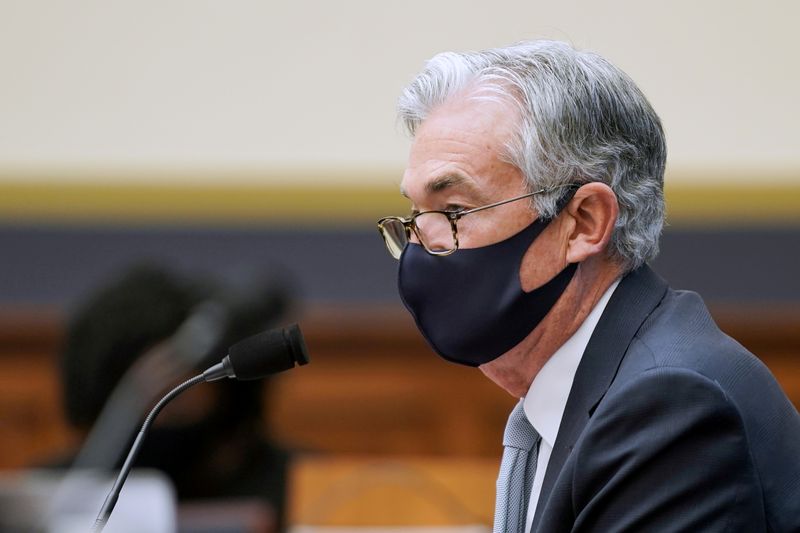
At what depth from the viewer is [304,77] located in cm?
288

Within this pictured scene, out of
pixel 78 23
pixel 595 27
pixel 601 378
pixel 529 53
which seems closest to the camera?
pixel 601 378

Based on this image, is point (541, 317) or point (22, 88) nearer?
point (541, 317)

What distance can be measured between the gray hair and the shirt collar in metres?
0.09

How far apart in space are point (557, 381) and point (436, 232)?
225 millimetres

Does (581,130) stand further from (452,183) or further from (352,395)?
(352,395)

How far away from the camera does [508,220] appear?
4.65 feet

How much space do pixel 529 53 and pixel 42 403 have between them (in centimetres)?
250

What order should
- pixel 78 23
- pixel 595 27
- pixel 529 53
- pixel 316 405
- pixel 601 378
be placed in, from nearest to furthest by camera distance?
pixel 601 378 < pixel 529 53 < pixel 595 27 < pixel 78 23 < pixel 316 405

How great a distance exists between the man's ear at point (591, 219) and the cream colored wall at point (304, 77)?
1.30 metres

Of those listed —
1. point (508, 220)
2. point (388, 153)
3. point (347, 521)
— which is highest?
point (508, 220)

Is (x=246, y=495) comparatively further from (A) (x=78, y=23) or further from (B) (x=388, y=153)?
(A) (x=78, y=23)

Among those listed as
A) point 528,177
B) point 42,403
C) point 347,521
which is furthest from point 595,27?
point 42,403

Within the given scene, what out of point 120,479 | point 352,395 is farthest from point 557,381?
point 352,395

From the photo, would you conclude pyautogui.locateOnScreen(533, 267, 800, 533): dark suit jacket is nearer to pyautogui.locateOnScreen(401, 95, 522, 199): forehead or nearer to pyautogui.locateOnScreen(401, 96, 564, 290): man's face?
pyautogui.locateOnScreen(401, 96, 564, 290): man's face
